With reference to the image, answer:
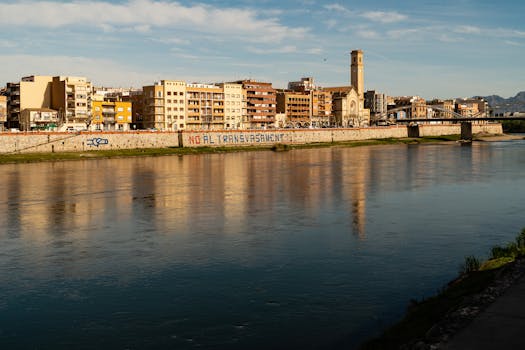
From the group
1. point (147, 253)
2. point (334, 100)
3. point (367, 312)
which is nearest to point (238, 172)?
point (147, 253)

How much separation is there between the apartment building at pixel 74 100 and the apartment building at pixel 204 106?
2087cm

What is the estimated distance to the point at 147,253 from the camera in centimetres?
2327

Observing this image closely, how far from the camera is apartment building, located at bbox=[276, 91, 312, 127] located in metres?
147

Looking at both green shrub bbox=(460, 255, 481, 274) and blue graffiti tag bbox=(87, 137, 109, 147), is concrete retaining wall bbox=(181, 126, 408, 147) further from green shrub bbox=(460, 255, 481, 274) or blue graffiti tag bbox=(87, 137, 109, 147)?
green shrub bbox=(460, 255, 481, 274)

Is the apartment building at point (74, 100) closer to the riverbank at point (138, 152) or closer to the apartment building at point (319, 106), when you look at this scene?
the riverbank at point (138, 152)

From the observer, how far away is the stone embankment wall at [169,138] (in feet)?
258

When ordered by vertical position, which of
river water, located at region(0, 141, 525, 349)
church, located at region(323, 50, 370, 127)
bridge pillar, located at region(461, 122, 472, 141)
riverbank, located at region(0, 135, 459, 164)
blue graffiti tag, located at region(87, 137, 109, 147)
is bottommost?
river water, located at region(0, 141, 525, 349)

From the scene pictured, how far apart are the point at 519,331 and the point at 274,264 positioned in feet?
35.5

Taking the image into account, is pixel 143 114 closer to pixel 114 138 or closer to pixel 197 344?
pixel 114 138

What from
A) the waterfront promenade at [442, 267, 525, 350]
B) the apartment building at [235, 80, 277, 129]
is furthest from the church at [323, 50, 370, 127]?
the waterfront promenade at [442, 267, 525, 350]

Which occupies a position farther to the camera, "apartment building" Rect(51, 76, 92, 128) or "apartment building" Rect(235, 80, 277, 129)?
"apartment building" Rect(235, 80, 277, 129)

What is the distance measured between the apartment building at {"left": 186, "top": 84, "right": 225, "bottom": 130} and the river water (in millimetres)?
72490

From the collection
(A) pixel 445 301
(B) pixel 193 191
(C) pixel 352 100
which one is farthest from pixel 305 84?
(A) pixel 445 301

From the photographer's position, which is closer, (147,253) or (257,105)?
(147,253)
